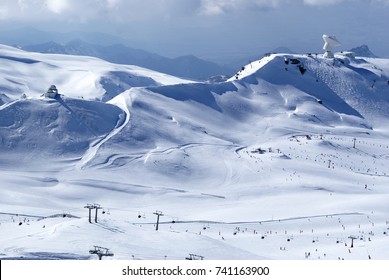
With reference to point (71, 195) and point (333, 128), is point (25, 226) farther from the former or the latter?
point (333, 128)

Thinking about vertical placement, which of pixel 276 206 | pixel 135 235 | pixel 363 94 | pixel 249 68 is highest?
pixel 249 68

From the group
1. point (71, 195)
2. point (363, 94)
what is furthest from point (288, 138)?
point (71, 195)

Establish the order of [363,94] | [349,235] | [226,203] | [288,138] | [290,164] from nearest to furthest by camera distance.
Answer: [349,235] < [226,203] < [290,164] < [288,138] < [363,94]

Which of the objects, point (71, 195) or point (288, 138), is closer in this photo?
point (71, 195)

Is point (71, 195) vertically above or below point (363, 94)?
below

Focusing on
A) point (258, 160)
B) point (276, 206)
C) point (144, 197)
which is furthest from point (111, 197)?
point (258, 160)

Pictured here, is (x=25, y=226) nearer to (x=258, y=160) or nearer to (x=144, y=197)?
(x=144, y=197)

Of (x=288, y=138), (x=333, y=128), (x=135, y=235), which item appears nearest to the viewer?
(x=135, y=235)
